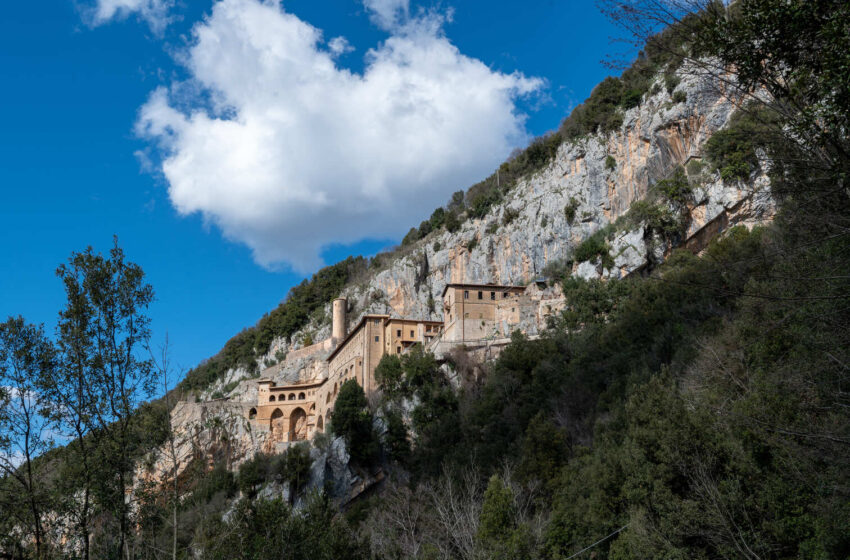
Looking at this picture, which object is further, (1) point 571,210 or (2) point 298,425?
(2) point 298,425

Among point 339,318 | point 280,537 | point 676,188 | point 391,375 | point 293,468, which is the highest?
point 676,188

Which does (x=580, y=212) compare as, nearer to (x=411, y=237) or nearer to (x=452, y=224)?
(x=452, y=224)

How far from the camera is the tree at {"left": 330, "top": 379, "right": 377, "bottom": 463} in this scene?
45406 mm

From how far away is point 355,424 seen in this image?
4647cm

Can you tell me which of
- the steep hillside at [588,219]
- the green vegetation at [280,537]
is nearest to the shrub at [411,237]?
the steep hillside at [588,219]

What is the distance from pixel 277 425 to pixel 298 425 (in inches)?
88.4

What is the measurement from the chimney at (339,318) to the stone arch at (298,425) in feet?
51.0

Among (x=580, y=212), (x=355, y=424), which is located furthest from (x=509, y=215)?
(x=355, y=424)

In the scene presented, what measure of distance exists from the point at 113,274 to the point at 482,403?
27819 millimetres

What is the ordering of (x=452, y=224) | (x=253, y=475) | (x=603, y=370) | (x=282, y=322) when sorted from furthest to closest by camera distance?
1. (x=282, y=322)
2. (x=452, y=224)
3. (x=253, y=475)
4. (x=603, y=370)

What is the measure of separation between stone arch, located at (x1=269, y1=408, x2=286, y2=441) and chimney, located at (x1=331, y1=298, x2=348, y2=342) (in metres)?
16.8

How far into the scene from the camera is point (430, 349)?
5009cm

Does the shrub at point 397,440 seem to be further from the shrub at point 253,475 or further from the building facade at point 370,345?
the shrub at point 253,475

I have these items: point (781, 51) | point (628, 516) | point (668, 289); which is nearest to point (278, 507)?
point (628, 516)
